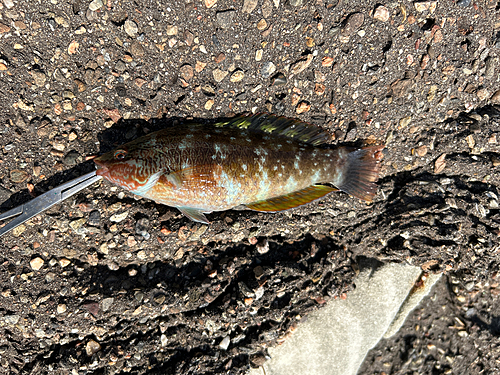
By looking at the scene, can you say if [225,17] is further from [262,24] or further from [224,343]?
[224,343]

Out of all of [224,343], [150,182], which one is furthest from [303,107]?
[224,343]

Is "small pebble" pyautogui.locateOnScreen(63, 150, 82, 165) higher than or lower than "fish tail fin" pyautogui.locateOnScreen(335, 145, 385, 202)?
higher

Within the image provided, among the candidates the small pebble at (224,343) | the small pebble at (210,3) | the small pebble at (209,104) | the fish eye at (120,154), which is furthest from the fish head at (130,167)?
the small pebble at (224,343)

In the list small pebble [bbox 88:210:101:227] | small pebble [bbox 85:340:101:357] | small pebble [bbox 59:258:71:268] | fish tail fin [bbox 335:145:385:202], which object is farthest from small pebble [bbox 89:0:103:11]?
small pebble [bbox 85:340:101:357]

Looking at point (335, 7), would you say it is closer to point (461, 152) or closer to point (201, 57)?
point (201, 57)

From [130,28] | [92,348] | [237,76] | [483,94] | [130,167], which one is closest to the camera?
[130,167]

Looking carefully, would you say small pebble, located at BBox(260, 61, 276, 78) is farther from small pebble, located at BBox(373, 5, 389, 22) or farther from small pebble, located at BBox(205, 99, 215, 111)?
small pebble, located at BBox(373, 5, 389, 22)

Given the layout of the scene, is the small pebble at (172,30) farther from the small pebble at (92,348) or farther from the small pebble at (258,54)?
the small pebble at (92,348)

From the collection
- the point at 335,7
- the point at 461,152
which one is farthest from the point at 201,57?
the point at 461,152
